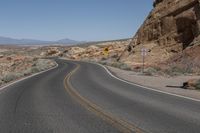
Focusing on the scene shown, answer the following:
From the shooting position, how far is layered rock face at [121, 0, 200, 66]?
53469mm

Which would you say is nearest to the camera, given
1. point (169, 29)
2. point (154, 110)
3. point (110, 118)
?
point (110, 118)

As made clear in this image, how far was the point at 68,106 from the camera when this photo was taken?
46.3 feet

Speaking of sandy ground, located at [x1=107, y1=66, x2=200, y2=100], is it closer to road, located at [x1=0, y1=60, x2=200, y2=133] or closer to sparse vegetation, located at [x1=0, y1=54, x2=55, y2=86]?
road, located at [x1=0, y1=60, x2=200, y2=133]

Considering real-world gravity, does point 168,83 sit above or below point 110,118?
below

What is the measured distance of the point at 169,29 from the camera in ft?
192

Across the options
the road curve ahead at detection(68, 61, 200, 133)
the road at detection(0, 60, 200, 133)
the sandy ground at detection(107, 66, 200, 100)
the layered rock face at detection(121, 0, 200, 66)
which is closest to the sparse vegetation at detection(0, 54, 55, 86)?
the sandy ground at detection(107, 66, 200, 100)

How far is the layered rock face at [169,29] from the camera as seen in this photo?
53.5m

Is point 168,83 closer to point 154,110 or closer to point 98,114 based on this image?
point 154,110

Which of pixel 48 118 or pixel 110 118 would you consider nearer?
pixel 110 118

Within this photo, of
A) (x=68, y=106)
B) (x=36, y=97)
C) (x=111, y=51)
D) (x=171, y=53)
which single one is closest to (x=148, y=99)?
(x=68, y=106)

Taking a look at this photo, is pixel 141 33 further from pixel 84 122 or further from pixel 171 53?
pixel 84 122

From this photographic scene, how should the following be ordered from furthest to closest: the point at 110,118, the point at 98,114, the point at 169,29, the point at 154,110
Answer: the point at 169,29
the point at 154,110
the point at 98,114
the point at 110,118

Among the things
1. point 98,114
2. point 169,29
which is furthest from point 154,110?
point 169,29

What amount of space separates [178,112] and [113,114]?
1989 millimetres
